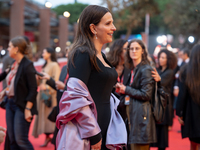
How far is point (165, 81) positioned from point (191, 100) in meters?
1.66

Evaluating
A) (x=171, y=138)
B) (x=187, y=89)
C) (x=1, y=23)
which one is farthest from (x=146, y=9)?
(x=187, y=89)

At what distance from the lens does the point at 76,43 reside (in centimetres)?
241

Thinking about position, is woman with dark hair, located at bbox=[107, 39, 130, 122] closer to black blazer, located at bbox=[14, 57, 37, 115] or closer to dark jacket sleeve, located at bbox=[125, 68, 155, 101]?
dark jacket sleeve, located at bbox=[125, 68, 155, 101]

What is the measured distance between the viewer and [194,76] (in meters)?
4.41

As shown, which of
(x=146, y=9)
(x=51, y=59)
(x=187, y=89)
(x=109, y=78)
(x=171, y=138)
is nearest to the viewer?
(x=109, y=78)

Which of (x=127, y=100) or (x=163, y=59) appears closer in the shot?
(x=127, y=100)

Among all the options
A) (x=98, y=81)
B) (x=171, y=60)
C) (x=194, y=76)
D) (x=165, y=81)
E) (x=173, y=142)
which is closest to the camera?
(x=98, y=81)

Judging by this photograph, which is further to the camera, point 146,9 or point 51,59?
point 146,9

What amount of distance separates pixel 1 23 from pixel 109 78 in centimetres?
2923

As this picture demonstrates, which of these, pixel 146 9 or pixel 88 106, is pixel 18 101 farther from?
pixel 146 9

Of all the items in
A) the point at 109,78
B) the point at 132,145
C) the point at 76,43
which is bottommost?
the point at 132,145

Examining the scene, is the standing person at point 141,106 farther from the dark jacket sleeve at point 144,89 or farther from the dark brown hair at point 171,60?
the dark brown hair at point 171,60

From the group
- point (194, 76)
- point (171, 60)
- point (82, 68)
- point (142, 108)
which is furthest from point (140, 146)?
point (171, 60)

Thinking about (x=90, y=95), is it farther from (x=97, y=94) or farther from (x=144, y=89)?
(x=144, y=89)
